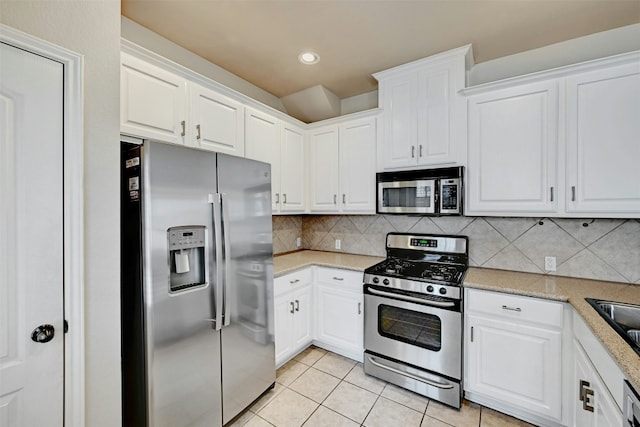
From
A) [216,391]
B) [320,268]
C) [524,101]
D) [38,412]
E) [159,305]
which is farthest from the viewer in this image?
[320,268]

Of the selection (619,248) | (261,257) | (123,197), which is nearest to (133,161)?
(123,197)

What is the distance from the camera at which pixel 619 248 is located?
1.93 meters

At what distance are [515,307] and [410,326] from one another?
72 centimetres

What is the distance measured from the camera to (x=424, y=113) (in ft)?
7.76

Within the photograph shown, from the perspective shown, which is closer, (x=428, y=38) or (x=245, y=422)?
(x=245, y=422)

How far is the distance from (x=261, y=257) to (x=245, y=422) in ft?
3.59

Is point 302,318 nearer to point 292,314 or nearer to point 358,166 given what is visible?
point 292,314

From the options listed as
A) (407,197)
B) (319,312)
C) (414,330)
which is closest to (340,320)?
(319,312)

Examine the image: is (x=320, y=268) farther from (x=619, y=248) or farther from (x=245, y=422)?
(x=619, y=248)

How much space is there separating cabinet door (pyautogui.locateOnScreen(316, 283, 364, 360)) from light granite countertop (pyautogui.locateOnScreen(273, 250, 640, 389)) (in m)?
0.27

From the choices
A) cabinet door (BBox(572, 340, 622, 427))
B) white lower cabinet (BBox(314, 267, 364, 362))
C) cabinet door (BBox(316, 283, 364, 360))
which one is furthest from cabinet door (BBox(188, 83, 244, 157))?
cabinet door (BBox(572, 340, 622, 427))

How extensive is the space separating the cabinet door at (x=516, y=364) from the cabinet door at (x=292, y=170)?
1837 millimetres

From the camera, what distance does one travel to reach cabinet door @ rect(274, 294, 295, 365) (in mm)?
2277

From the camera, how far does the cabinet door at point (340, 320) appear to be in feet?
8.04
